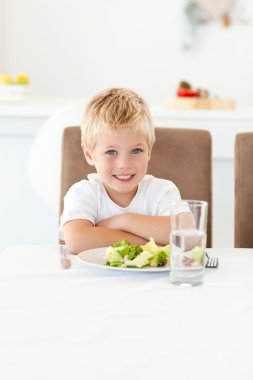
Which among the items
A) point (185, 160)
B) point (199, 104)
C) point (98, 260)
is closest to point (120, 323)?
point (98, 260)

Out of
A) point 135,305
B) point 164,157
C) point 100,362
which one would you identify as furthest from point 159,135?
point 100,362

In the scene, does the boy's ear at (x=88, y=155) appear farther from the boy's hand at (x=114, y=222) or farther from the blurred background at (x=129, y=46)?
the blurred background at (x=129, y=46)

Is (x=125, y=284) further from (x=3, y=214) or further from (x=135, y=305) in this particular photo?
(x=3, y=214)

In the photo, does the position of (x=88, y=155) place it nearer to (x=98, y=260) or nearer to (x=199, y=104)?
(x=98, y=260)

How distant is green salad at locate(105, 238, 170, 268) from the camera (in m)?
1.23

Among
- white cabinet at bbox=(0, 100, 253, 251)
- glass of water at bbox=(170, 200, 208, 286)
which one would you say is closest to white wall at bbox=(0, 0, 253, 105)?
white cabinet at bbox=(0, 100, 253, 251)

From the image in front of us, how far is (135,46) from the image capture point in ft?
16.1

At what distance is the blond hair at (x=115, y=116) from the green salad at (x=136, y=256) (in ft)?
1.28

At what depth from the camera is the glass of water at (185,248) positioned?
114cm

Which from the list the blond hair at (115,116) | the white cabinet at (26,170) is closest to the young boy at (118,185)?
the blond hair at (115,116)

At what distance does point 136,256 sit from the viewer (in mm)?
1245

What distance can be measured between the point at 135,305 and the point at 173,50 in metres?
4.03

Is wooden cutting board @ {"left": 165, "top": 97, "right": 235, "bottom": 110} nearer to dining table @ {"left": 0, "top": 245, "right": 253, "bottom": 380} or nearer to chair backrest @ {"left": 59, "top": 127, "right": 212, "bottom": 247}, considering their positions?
chair backrest @ {"left": 59, "top": 127, "right": 212, "bottom": 247}

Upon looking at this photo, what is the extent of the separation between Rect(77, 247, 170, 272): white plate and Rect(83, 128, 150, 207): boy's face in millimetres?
250
